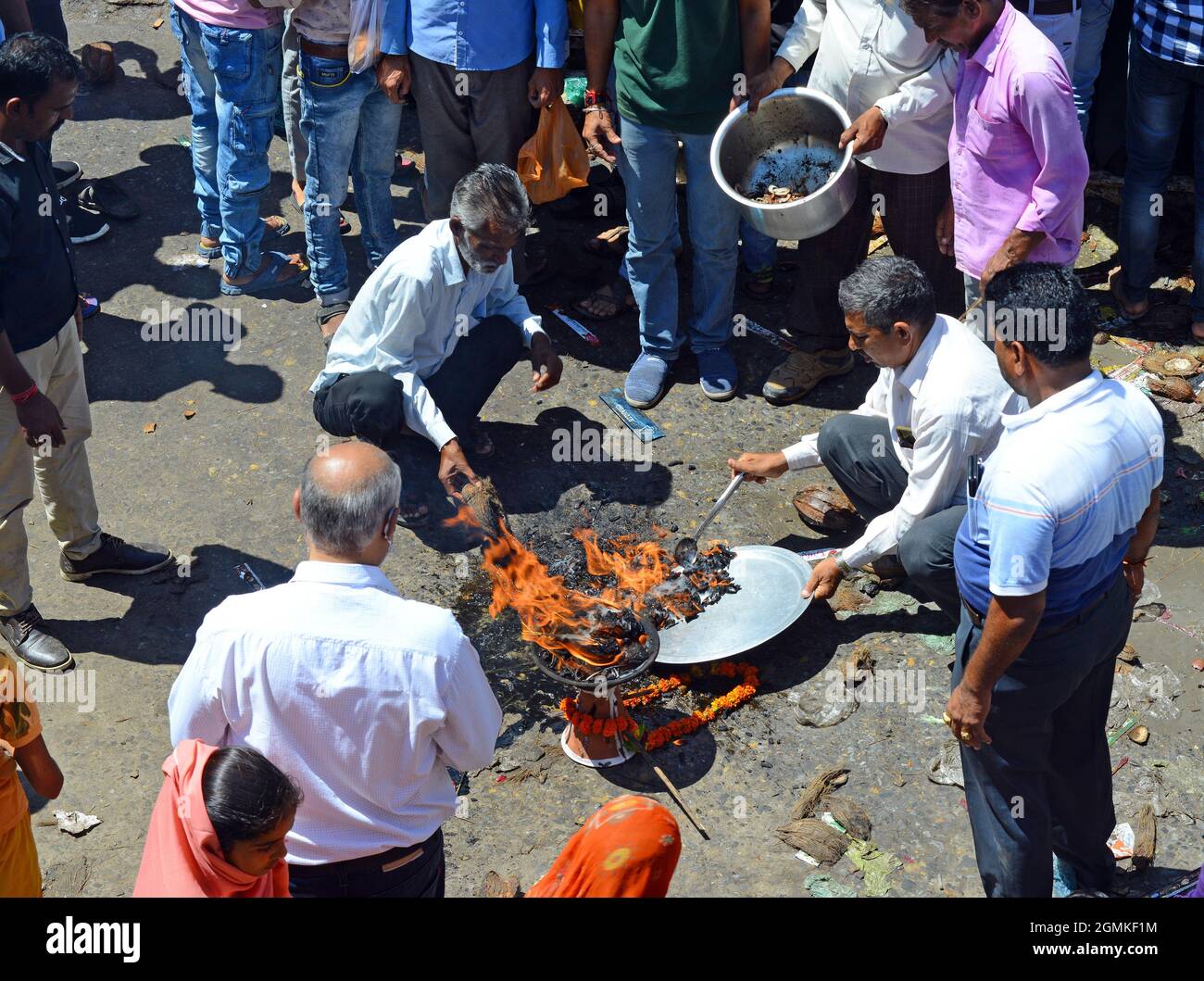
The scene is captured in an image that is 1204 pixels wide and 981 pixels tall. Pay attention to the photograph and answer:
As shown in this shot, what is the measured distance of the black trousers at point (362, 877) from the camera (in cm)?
337

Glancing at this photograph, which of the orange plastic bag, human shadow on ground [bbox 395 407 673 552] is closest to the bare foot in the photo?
human shadow on ground [bbox 395 407 673 552]

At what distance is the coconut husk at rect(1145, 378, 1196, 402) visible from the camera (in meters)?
6.71

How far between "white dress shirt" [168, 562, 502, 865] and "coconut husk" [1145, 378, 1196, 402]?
16.5 ft

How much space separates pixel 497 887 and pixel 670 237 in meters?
3.83

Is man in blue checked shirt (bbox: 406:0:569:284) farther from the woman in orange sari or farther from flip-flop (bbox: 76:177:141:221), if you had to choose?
the woman in orange sari

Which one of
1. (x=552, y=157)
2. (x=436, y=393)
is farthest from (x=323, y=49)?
(x=436, y=393)

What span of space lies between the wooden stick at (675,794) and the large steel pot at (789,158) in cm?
274

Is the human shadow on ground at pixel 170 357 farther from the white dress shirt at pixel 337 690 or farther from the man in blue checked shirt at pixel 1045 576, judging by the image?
the man in blue checked shirt at pixel 1045 576

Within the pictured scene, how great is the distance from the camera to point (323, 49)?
6715 mm

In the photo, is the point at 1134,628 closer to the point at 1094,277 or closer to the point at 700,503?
the point at 700,503

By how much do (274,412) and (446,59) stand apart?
219cm

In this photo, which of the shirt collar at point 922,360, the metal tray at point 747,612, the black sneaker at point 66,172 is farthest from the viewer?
the black sneaker at point 66,172

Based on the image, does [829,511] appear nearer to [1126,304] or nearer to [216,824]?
[1126,304]

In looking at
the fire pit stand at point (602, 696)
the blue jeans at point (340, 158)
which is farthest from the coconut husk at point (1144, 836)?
the blue jeans at point (340, 158)
